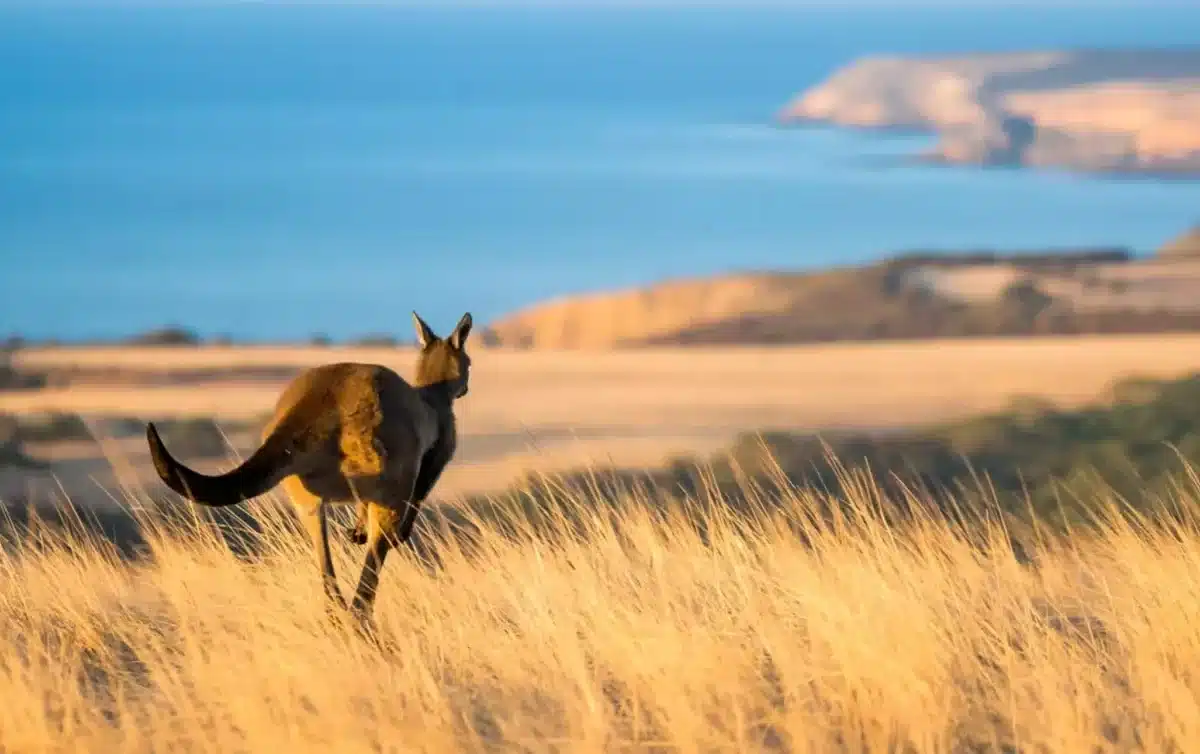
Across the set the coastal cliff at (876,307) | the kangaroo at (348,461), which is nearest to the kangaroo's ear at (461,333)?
the kangaroo at (348,461)

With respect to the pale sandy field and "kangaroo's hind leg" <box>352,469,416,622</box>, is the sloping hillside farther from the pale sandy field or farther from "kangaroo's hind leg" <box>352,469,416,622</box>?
"kangaroo's hind leg" <box>352,469,416,622</box>

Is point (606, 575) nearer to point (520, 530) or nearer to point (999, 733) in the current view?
point (520, 530)

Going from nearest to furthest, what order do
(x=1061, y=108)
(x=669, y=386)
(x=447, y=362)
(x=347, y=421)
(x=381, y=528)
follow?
(x=347, y=421)
(x=381, y=528)
(x=447, y=362)
(x=669, y=386)
(x=1061, y=108)

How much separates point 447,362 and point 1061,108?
7617cm

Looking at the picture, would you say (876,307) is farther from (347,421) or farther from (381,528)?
(347,421)

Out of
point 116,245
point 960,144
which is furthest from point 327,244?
point 960,144

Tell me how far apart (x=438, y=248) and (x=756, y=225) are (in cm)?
1756

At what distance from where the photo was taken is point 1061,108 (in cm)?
7819

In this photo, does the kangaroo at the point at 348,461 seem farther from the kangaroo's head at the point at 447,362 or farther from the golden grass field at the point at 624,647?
the golden grass field at the point at 624,647

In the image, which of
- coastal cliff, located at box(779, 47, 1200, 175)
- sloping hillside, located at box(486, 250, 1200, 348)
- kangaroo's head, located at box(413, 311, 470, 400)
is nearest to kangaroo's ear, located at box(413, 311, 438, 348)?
kangaroo's head, located at box(413, 311, 470, 400)

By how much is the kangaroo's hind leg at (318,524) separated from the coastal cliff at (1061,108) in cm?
7451

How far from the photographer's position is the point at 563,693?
5250mm

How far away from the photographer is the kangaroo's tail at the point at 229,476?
4707 millimetres

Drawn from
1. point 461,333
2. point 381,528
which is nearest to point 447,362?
point 461,333
